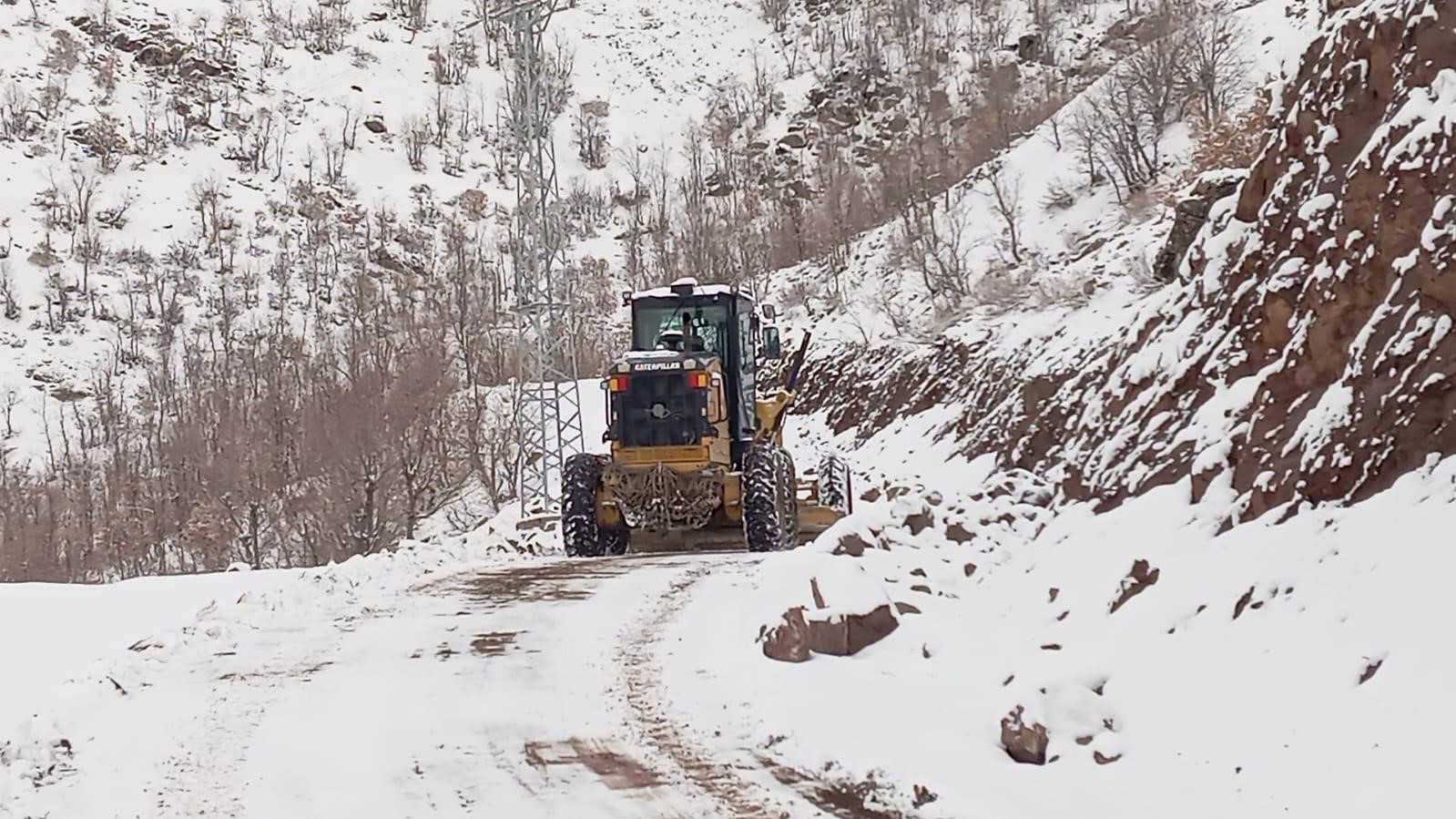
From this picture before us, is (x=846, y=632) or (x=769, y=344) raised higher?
(x=769, y=344)

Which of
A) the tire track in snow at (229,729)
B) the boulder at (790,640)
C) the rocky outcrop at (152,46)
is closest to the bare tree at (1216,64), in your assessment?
the boulder at (790,640)

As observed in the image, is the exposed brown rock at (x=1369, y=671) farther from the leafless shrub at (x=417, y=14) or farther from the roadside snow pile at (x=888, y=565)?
the leafless shrub at (x=417, y=14)

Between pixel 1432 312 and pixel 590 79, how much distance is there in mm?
84515

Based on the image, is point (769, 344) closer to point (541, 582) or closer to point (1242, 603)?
point (541, 582)

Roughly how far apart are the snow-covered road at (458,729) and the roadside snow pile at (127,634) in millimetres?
356

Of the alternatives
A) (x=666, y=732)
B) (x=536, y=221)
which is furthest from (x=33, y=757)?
(x=536, y=221)

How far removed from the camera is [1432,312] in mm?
6477

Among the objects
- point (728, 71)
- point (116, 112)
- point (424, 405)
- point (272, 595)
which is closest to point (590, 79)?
point (728, 71)

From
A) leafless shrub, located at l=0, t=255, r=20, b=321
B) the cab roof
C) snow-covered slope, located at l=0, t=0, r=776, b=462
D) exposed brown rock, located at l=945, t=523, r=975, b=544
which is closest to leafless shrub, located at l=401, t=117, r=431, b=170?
snow-covered slope, located at l=0, t=0, r=776, b=462

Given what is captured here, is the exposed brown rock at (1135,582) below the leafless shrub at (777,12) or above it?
below

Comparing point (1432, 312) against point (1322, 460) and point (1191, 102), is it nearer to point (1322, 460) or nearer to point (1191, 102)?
point (1322, 460)

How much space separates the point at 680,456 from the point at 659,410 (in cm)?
66

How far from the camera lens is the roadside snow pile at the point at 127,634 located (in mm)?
6855

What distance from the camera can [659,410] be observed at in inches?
646
